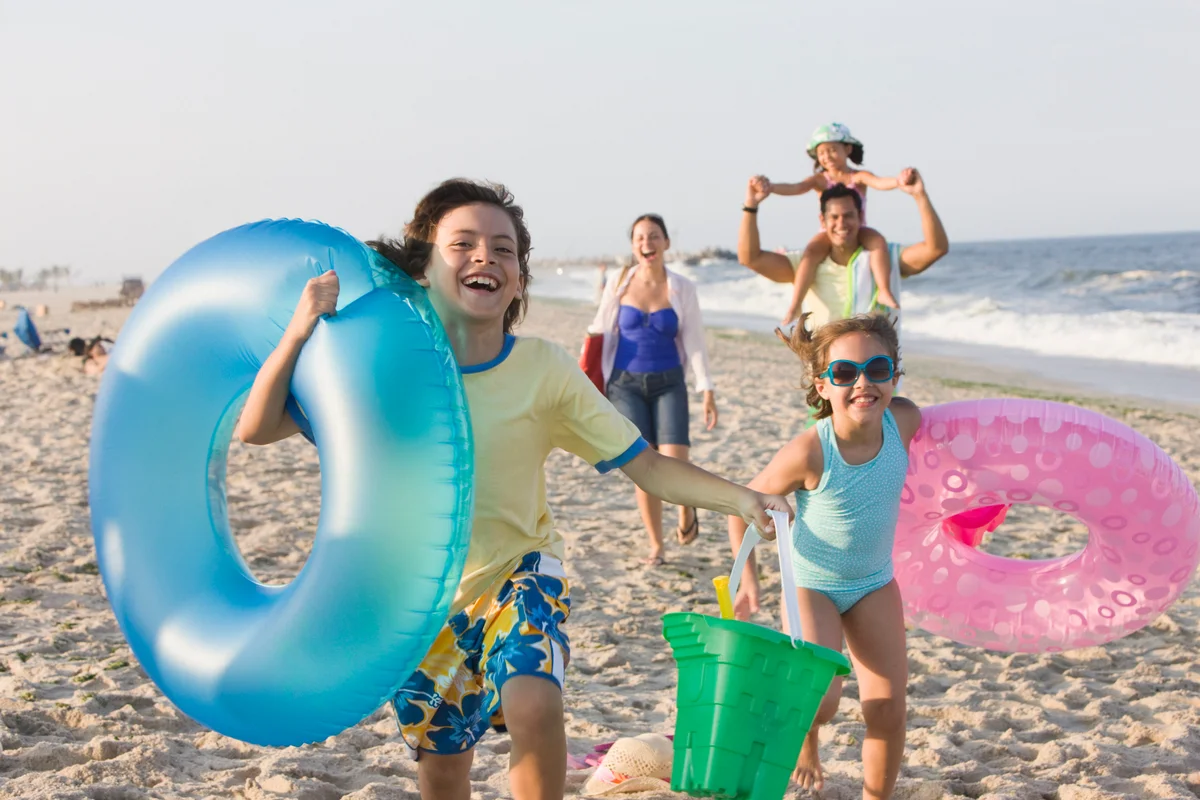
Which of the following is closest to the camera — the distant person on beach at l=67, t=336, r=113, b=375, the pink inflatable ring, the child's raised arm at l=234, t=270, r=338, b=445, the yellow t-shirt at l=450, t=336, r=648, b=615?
the child's raised arm at l=234, t=270, r=338, b=445

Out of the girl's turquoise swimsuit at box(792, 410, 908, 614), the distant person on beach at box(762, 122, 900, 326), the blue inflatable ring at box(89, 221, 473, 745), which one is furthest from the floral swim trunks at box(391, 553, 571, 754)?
the distant person on beach at box(762, 122, 900, 326)

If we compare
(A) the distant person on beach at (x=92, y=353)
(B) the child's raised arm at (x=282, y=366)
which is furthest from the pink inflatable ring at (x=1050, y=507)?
(A) the distant person on beach at (x=92, y=353)

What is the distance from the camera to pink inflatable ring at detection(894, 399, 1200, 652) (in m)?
3.24

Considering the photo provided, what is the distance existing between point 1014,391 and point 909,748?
10.4 metres

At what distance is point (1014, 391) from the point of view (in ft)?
43.1

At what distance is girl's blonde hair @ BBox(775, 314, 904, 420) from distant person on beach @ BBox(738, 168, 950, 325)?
1.39 m

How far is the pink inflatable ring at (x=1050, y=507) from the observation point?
10.6 ft

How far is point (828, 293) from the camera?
4.71 metres

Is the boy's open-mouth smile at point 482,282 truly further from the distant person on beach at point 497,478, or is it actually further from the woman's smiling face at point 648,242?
the woman's smiling face at point 648,242

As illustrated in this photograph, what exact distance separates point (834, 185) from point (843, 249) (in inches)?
15.3

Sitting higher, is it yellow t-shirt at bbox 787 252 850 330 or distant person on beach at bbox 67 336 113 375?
yellow t-shirt at bbox 787 252 850 330

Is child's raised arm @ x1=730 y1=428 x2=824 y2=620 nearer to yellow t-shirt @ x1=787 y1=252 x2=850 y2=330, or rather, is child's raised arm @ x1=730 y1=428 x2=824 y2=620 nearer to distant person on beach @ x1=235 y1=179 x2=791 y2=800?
distant person on beach @ x1=235 y1=179 x2=791 y2=800

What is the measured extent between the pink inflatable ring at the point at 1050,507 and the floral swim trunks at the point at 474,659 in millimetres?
1436

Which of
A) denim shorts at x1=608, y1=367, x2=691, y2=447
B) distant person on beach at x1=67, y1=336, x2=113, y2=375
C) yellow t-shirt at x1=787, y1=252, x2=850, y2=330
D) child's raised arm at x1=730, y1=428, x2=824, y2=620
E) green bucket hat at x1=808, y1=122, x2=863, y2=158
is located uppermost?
green bucket hat at x1=808, y1=122, x2=863, y2=158
